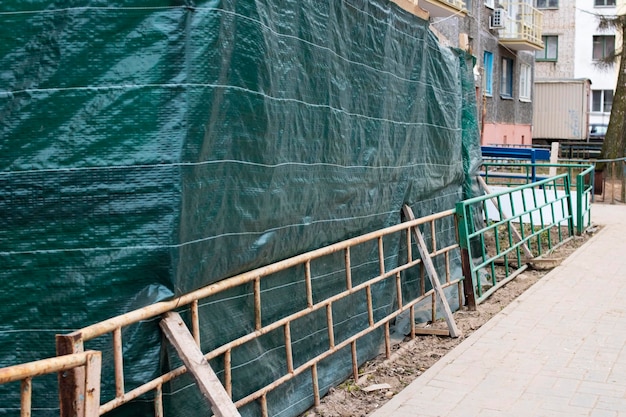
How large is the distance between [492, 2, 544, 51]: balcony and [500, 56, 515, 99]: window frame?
626 mm

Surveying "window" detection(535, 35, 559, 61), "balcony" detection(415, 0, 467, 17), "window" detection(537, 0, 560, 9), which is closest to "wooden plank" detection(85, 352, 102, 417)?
"balcony" detection(415, 0, 467, 17)

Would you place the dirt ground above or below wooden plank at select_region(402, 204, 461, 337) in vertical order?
below

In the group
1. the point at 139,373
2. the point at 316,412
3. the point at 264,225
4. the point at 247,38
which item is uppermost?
the point at 247,38

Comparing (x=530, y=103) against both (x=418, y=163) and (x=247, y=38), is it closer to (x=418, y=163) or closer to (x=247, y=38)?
(x=418, y=163)

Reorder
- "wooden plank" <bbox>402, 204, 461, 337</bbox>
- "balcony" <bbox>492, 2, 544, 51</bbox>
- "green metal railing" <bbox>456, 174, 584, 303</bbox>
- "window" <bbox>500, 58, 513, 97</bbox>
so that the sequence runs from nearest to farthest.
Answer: "wooden plank" <bbox>402, 204, 461, 337</bbox>
"green metal railing" <bbox>456, 174, 584, 303</bbox>
"balcony" <bbox>492, 2, 544, 51</bbox>
"window" <bbox>500, 58, 513, 97</bbox>

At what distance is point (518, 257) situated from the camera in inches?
388

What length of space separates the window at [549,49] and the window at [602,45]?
203 cm

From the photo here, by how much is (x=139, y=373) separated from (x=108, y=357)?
173mm

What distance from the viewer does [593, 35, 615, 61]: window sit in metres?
46.7

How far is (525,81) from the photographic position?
37156 millimetres

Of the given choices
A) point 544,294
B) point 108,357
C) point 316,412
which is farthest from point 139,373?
point 544,294

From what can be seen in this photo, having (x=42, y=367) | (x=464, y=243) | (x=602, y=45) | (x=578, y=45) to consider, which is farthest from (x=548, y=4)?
(x=42, y=367)

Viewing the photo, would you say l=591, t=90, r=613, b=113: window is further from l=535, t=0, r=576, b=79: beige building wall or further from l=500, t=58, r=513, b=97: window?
l=500, t=58, r=513, b=97: window

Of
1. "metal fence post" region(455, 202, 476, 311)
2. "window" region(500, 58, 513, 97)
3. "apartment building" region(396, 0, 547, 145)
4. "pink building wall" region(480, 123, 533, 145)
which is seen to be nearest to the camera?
"metal fence post" region(455, 202, 476, 311)
